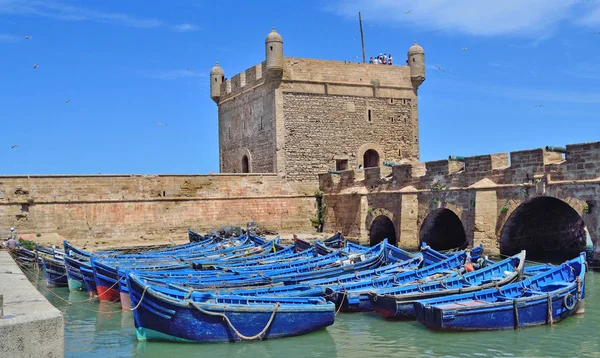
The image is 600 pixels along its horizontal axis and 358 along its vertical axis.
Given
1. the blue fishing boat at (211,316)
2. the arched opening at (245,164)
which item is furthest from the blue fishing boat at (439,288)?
the arched opening at (245,164)

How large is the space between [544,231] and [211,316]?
1363cm

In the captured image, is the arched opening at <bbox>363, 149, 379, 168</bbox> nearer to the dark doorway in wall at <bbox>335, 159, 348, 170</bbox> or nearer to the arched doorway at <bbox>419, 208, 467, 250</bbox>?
the dark doorway in wall at <bbox>335, 159, 348, 170</bbox>

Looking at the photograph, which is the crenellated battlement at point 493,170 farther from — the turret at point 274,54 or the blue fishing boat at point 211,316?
the blue fishing boat at point 211,316

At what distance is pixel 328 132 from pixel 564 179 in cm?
1376

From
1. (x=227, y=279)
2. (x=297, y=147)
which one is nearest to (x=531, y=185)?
(x=227, y=279)

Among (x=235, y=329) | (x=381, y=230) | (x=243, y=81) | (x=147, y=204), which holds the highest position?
(x=243, y=81)

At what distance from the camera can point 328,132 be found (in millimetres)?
28781

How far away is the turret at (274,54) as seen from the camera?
27156mm

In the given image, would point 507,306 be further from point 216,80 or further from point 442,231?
point 216,80

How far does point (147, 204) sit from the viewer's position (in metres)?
25.0

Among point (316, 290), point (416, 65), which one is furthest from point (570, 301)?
point (416, 65)

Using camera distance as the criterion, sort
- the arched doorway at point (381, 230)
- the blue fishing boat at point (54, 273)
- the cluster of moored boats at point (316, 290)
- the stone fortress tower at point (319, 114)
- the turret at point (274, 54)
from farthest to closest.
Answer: the stone fortress tower at point (319, 114), the turret at point (274, 54), the arched doorway at point (381, 230), the blue fishing boat at point (54, 273), the cluster of moored boats at point (316, 290)

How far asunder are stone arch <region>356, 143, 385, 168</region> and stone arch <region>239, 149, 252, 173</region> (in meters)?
5.30

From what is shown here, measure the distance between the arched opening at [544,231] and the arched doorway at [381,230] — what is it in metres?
6.54
